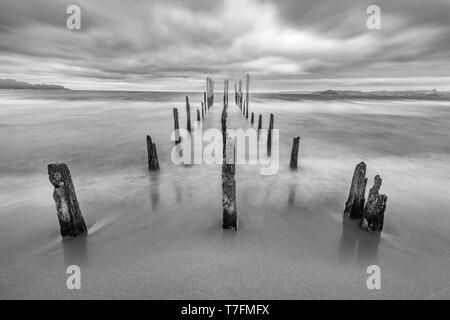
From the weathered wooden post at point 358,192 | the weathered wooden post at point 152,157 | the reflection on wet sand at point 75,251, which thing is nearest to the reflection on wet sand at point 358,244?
the weathered wooden post at point 358,192

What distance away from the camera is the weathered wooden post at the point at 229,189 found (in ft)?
16.7

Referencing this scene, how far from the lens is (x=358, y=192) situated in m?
5.66

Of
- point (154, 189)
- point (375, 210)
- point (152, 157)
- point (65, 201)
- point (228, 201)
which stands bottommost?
point (154, 189)

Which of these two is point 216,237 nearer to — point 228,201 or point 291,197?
point 228,201

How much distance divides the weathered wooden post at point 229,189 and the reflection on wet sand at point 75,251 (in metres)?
2.73

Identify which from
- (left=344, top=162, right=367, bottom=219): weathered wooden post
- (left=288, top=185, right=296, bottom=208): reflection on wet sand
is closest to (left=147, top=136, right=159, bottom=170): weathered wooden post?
(left=288, top=185, right=296, bottom=208): reflection on wet sand

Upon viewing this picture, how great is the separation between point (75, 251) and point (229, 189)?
10.3 feet

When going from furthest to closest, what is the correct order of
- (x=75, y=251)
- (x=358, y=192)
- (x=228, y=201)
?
1. (x=358, y=192)
2. (x=228, y=201)
3. (x=75, y=251)

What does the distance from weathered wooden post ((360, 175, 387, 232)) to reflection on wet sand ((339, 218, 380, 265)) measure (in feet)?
0.47

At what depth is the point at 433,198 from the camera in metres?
7.61

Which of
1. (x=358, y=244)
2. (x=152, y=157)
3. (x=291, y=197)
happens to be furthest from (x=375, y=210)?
(x=152, y=157)

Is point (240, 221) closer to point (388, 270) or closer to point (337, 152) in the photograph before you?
point (388, 270)

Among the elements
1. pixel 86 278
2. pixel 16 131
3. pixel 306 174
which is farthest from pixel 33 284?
pixel 16 131
